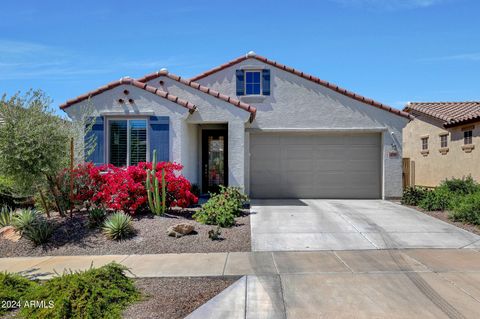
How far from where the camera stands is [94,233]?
820cm

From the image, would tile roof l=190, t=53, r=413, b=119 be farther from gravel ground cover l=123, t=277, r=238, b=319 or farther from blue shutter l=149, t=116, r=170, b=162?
gravel ground cover l=123, t=277, r=238, b=319

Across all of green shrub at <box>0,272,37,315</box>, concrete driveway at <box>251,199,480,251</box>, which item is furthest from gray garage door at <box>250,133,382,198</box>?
green shrub at <box>0,272,37,315</box>

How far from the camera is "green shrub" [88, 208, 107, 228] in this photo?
8500mm

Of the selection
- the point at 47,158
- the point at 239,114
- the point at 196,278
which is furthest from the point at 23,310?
the point at 239,114

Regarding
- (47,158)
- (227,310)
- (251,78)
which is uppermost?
(251,78)

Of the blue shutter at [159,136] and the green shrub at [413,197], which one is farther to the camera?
the green shrub at [413,197]

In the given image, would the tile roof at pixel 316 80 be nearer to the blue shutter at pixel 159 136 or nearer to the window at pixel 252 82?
the window at pixel 252 82

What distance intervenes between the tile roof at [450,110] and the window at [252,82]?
8503 millimetres

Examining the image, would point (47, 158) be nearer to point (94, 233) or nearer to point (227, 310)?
point (94, 233)

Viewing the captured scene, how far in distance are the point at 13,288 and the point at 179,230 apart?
356 centimetres

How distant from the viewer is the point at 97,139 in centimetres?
1121

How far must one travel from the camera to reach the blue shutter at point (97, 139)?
1116 centimetres

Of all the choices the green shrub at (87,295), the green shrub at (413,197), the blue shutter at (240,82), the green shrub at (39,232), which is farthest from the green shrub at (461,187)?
the green shrub at (39,232)

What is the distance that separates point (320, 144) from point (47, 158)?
31.1ft
